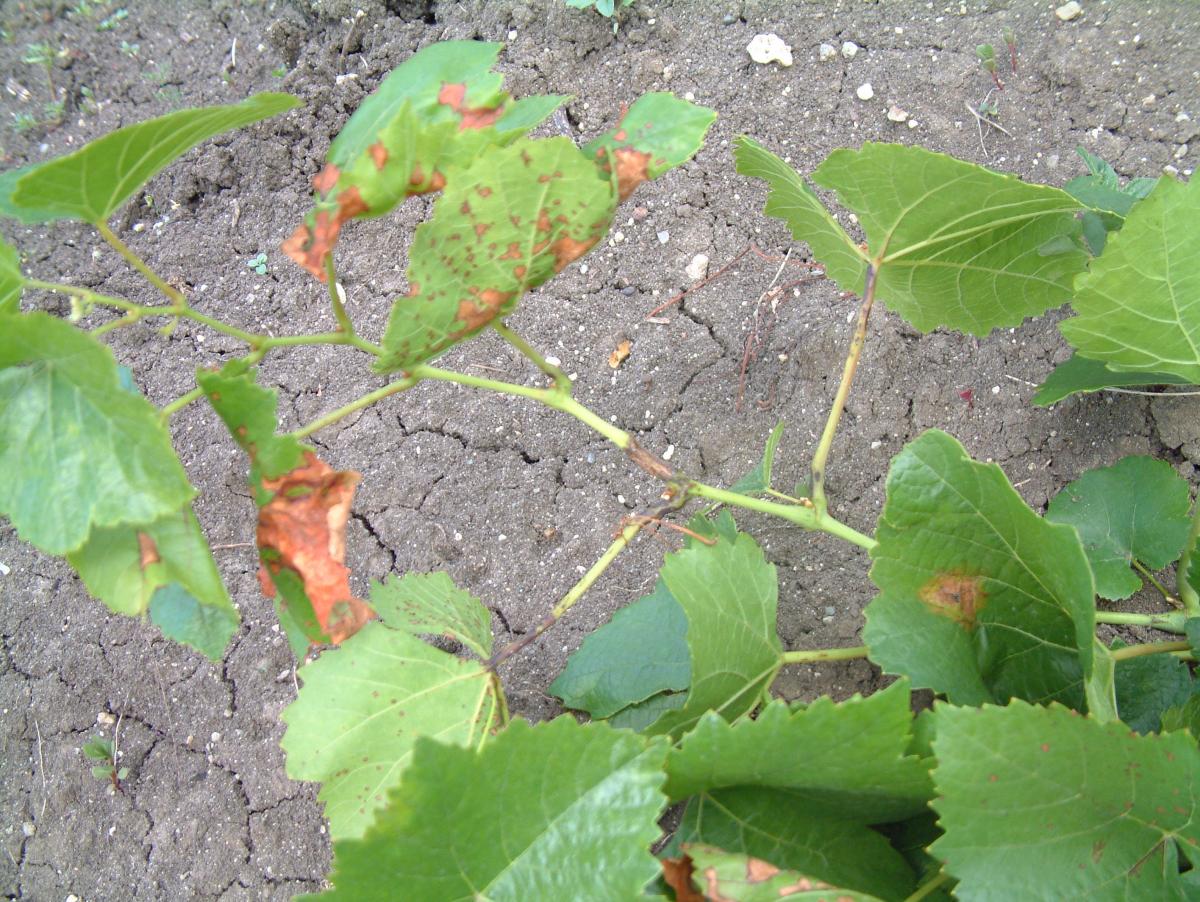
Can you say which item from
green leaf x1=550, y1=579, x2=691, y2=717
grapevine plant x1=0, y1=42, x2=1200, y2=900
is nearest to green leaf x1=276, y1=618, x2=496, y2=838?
grapevine plant x1=0, y1=42, x2=1200, y2=900

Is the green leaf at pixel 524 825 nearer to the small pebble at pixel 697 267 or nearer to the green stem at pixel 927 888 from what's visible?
the green stem at pixel 927 888

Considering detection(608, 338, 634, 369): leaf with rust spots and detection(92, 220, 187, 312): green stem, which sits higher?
detection(92, 220, 187, 312): green stem

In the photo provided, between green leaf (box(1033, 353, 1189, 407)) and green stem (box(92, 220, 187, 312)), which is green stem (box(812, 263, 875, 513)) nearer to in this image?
green leaf (box(1033, 353, 1189, 407))

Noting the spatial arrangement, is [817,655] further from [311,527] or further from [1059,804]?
[311,527]

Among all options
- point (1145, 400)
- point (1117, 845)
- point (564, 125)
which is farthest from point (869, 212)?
point (564, 125)

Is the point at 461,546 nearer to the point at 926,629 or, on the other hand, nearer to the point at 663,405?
the point at 663,405
